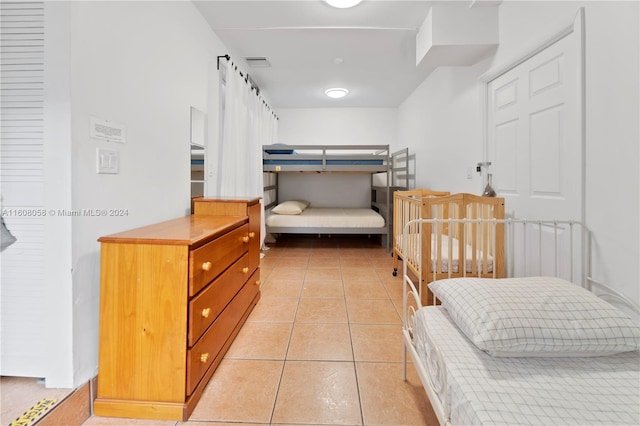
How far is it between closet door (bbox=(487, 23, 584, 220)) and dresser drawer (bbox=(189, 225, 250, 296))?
194 centimetres

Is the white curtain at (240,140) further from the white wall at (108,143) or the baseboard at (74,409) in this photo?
the baseboard at (74,409)

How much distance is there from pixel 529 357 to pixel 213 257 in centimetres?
135

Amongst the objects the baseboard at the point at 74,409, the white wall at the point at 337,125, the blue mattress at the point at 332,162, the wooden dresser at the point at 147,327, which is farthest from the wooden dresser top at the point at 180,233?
the white wall at the point at 337,125

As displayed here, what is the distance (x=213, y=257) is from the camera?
56.3 inches

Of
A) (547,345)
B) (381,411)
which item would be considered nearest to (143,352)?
(381,411)

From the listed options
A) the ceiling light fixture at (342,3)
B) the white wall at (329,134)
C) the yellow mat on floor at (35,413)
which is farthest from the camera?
the white wall at (329,134)

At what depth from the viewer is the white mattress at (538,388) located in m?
0.72

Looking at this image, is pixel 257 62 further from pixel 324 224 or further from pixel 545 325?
pixel 545 325

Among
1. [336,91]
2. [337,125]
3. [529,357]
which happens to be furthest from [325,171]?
[529,357]

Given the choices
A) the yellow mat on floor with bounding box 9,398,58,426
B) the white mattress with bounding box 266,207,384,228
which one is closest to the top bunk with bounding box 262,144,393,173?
the white mattress with bounding box 266,207,384,228

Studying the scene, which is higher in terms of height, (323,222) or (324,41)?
(324,41)

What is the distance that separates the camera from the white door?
62.6 inches

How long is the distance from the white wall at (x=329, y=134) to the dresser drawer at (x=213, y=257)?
352cm

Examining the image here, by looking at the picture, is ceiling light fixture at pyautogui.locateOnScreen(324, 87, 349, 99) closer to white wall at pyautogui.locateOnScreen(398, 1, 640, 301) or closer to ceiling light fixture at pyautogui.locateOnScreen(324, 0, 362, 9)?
ceiling light fixture at pyautogui.locateOnScreen(324, 0, 362, 9)
